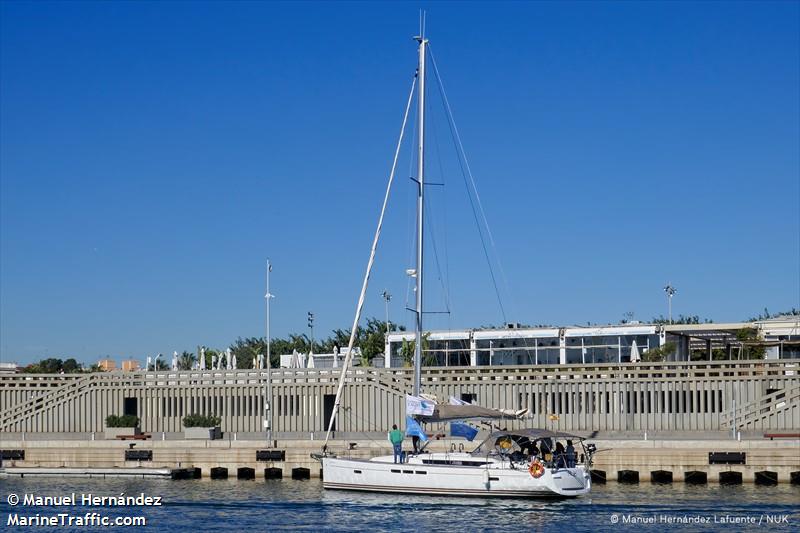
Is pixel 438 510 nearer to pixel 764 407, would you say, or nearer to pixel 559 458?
pixel 559 458

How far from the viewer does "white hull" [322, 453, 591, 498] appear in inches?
1778

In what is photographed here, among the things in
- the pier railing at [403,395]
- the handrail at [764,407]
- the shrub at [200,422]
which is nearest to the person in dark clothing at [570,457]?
the pier railing at [403,395]

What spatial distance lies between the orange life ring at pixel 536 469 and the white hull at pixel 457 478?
0.46ft

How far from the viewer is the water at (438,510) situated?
135 feet

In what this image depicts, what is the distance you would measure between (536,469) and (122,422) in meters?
28.9

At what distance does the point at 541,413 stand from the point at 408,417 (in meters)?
16.6

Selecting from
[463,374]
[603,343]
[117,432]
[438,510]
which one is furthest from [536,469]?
[603,343]

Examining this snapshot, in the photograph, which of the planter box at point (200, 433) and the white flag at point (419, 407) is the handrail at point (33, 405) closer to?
the planter box at point (200, 433)

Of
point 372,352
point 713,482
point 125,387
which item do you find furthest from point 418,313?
point 372,352

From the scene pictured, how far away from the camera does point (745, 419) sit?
→ 6081 centimetres

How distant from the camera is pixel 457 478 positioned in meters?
46.0

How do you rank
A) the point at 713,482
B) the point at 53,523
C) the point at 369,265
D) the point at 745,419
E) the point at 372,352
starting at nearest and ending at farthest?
the point at 53,523, the point at 713,482, the point at 369,265, the point at 745,419, the point at 372,352

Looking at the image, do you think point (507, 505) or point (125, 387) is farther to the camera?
point (125, 387)

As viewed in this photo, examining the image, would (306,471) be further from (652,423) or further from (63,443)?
(652,423)
